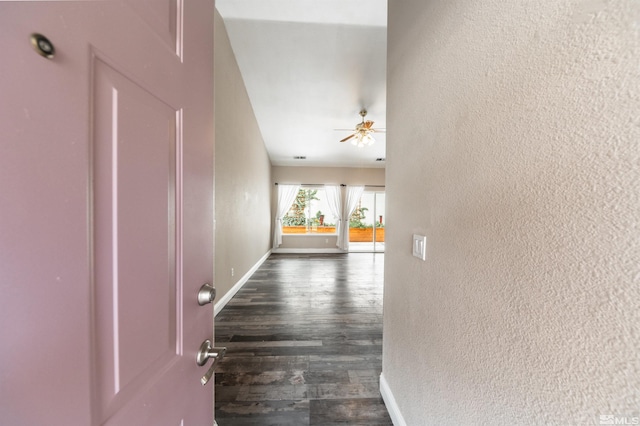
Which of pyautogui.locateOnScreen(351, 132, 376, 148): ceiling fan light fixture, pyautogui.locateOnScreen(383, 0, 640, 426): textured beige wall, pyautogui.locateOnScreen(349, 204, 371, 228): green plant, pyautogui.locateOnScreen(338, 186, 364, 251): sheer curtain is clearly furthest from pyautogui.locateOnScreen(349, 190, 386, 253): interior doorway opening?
pyautogui.locateOnScreen(383, 0, 640, 426): textured beige wall

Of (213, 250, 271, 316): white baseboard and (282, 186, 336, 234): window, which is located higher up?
(282, 186, 336, 234): window

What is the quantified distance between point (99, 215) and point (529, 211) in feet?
2.96

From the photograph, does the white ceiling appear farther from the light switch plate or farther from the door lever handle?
the door lever handle

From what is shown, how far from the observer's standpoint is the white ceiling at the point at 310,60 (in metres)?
2.52

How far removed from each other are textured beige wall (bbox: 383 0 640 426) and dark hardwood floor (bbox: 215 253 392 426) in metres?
0.66

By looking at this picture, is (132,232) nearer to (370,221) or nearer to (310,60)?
(310,60)

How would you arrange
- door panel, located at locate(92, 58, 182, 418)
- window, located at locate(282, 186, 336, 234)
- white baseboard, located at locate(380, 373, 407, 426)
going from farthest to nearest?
window, located at locate(282, 186, 336, 234), white baseboard, located at locate(380, 373, 407, 426), door panel, located at locate(92, 58, 182, 418)

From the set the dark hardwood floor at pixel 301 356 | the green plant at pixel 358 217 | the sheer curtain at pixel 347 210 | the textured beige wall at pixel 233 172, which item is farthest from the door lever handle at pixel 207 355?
the green plant at pixel 358 217

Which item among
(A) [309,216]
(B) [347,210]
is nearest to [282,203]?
(A) [309,216]

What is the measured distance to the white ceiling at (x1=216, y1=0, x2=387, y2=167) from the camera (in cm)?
252

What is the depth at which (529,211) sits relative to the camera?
523mm

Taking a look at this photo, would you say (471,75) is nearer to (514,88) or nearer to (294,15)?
(514,88)

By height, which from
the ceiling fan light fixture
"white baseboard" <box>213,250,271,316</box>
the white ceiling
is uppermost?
the white ceiling

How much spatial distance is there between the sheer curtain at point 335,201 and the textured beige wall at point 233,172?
239 cm
